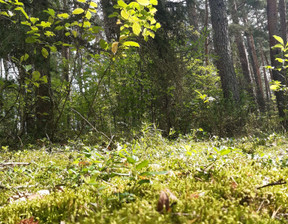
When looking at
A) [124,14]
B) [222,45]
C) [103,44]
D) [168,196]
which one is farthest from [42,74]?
[222,45]

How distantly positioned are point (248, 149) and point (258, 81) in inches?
804

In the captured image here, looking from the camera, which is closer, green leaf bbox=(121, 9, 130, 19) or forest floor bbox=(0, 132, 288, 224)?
forest floor bbox=(0, 132, 288, 224)

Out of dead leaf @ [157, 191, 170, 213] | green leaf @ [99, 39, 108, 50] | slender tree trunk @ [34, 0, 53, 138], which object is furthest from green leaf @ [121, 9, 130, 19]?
slender tree trunk @ [34, 0, 53, 138]

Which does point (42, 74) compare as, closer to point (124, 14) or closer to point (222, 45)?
point (124, 14)

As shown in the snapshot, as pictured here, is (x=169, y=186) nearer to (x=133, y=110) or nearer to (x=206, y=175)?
(x=206, y=175)

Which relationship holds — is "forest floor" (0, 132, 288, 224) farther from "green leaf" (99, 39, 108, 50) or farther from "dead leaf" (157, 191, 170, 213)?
"green leaf" (99, 39, 108, 50)

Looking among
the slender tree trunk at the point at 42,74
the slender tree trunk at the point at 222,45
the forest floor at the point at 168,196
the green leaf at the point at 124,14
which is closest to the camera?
the forest floor at the point at 168,196

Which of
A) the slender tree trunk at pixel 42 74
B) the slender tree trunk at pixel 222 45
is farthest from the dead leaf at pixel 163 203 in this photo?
the slender tree trunk at pixel 222 45

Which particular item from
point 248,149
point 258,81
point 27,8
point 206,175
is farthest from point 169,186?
point 258,81

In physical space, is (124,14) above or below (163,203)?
above

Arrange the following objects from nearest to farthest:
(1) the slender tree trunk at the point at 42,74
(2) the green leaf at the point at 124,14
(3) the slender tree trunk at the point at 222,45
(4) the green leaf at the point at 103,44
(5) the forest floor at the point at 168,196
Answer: (5) the forest floor at the point at 168,196 → (2) the green leaf at the point at 124,14 → (4) the green leaf at the point at 103,44 → (1) the slender tree trunk at the point at 42,74 → (3) the slender tree trunk at the point at 222,45

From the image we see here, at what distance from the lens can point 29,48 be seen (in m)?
5.48

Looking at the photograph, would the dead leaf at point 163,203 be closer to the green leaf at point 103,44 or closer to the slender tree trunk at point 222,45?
the green leaf at point 103,44

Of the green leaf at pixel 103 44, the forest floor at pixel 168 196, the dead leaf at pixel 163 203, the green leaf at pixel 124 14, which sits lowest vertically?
the forest floor at pixel 168 196
